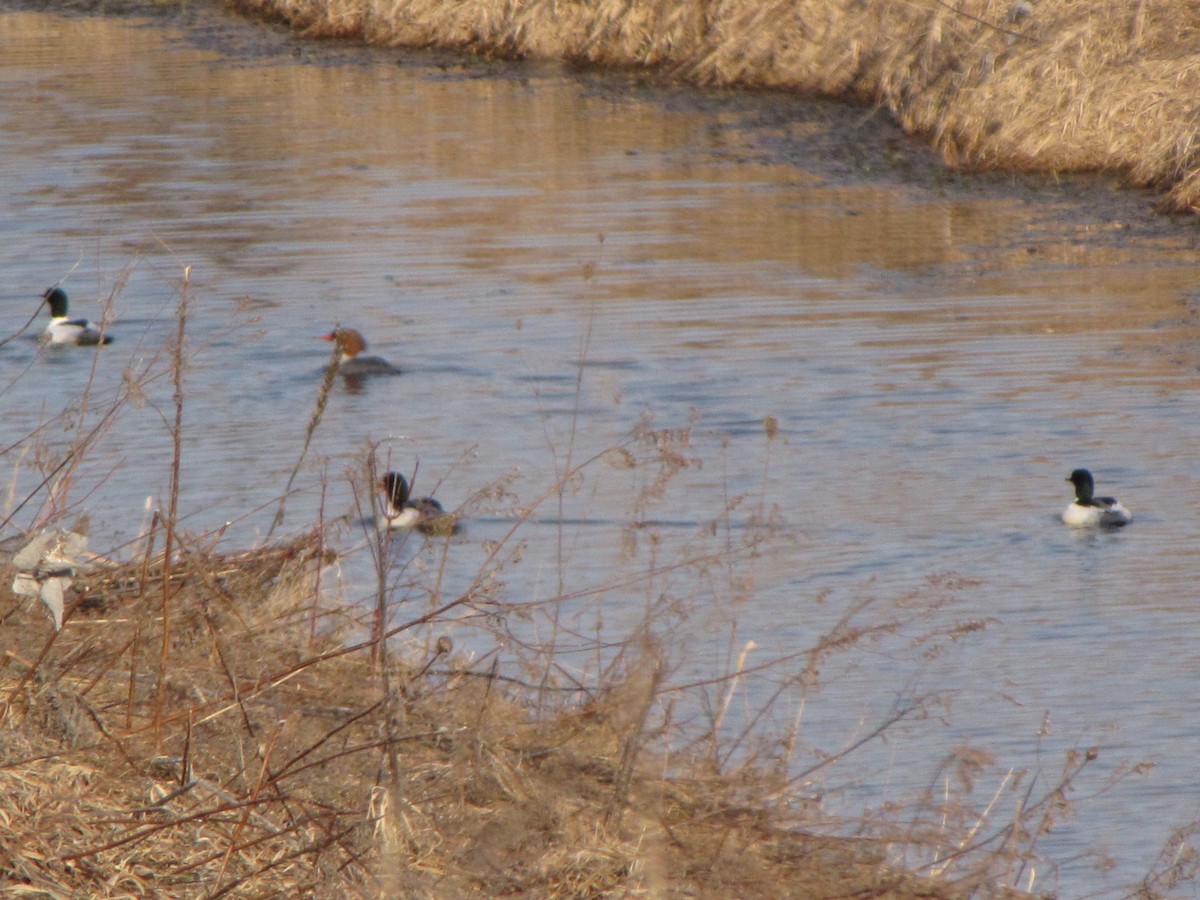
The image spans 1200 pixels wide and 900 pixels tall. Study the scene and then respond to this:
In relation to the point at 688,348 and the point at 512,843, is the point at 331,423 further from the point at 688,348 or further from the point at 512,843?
the point at 512,843

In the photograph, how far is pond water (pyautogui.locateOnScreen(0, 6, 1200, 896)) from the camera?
22.3ft

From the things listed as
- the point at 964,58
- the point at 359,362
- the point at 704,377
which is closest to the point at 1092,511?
the point at 704,377

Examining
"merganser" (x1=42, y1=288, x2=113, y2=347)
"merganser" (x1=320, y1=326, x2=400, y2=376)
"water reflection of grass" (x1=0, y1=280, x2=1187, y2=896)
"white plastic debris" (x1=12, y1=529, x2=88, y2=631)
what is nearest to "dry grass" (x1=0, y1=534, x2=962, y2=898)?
"water reflection of grass" (x1=0, y1=280, x2=1187, y2=896)

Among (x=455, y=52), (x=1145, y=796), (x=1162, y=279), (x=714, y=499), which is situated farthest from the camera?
(x=455, y=52)

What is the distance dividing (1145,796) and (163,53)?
2514cm

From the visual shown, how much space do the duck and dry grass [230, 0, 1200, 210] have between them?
7.90 metres

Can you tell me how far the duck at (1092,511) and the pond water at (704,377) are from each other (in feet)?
0.40

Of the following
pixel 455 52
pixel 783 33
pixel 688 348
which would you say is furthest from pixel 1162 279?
pixel 455 52

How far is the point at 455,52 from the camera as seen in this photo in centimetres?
2819

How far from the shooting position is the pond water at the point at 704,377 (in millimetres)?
6789

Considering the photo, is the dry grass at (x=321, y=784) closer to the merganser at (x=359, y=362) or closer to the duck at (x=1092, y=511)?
the duck at (x=1092, y=511)

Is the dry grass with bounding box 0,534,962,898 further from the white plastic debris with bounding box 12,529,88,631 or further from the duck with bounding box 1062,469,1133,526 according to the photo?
the duck with bounding box 1062,469,1133,526

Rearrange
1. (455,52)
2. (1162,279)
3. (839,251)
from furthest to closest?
(455,52)
(839,251)
(1162,279)

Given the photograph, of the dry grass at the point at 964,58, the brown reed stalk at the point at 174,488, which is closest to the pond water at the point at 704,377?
the dry grass at the point at 964,58
